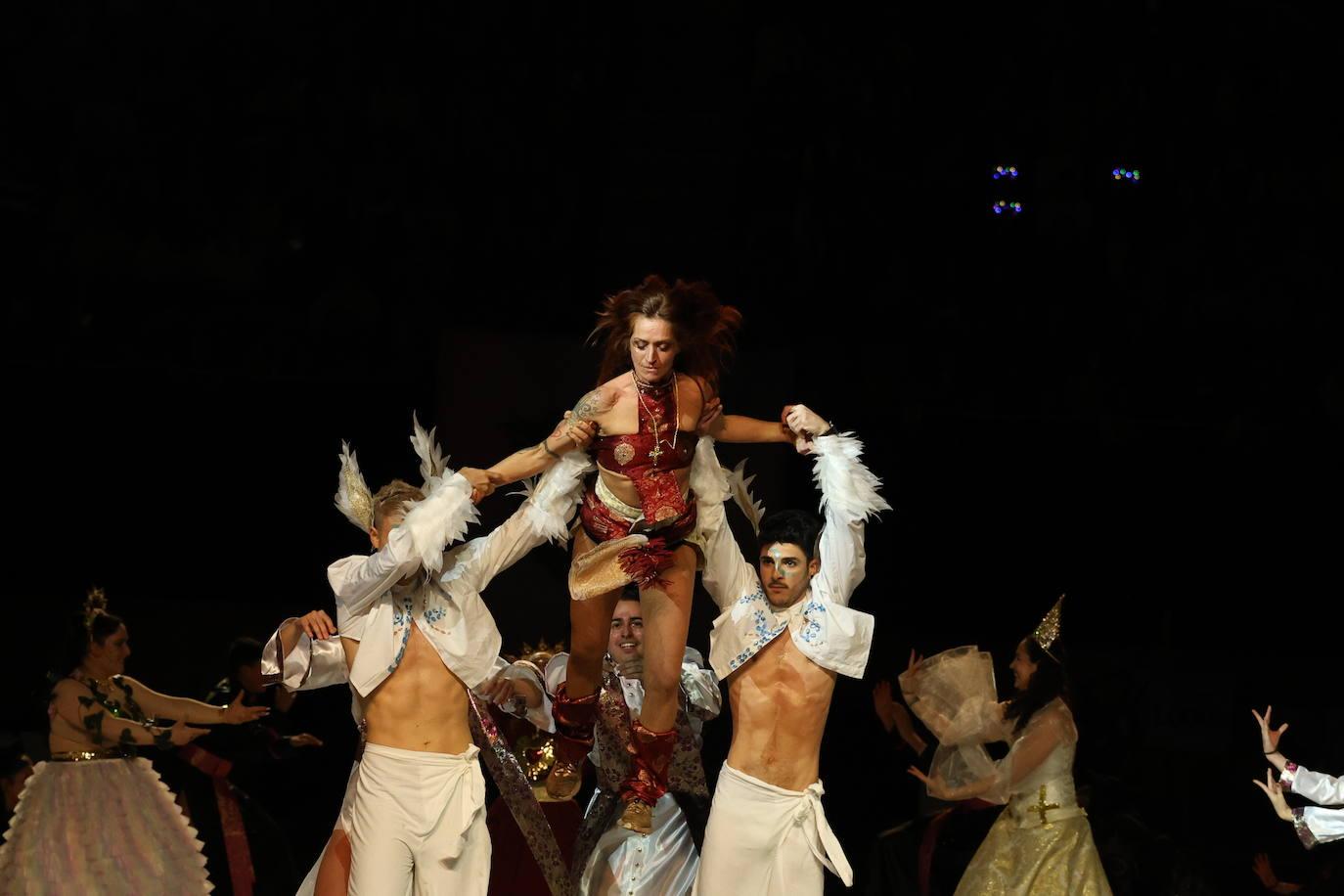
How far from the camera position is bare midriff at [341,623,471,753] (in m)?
4.32

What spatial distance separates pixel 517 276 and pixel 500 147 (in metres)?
0.58

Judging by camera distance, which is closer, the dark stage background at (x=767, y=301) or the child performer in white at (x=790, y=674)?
the child performer in white at (x=790, y=674)

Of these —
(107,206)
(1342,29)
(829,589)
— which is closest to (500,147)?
(107,206)

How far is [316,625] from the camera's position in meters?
4.34

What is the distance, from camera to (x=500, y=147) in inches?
249

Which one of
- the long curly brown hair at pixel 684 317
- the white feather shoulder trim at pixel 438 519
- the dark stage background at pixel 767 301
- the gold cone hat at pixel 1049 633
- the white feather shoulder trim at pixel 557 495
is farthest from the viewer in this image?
the dark stage background at pixel 767 301

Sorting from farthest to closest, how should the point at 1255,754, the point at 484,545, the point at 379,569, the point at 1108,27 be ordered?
the point at 1108,27 < the point at 1255,754 < the point at 484,545 < the point at 379,569

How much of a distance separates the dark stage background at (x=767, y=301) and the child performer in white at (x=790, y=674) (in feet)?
5.31

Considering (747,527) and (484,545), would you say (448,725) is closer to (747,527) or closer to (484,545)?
(484,545)

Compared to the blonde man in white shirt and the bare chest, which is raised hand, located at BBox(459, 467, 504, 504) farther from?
the bare chest

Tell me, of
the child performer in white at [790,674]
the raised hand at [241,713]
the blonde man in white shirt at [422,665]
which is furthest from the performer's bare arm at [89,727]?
the child performer in white at [790,674]

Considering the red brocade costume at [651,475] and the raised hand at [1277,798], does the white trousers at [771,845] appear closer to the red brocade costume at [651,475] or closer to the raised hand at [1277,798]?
the red brocade costume at [651,475]

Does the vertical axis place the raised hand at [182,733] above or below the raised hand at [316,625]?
below

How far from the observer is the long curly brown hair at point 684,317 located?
430 centimetres
